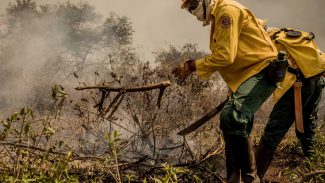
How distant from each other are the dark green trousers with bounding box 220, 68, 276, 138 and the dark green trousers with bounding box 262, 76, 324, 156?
67cm

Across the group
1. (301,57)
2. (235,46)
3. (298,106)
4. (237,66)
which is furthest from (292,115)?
(235,46)

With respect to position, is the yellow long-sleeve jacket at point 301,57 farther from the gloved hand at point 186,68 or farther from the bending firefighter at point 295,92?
the gloved hand at point 186,68

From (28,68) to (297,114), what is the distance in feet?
51.3

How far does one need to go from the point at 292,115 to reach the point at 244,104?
1025 mm

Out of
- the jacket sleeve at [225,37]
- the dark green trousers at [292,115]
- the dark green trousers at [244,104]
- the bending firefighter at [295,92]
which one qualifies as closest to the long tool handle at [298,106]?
the bending firefighter at [295,92]

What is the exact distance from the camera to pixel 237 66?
2982 millimetres

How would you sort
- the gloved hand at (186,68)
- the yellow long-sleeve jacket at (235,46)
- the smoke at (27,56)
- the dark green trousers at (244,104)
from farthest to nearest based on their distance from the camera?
the smoke at (27,56)
the gloved hand at (186,68)
the yellow long-sleeve jacket at (235,46)
the dark green trousers at (244,104)

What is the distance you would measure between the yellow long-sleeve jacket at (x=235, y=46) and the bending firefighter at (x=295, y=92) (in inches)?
18.0

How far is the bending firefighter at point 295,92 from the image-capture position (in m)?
3.41

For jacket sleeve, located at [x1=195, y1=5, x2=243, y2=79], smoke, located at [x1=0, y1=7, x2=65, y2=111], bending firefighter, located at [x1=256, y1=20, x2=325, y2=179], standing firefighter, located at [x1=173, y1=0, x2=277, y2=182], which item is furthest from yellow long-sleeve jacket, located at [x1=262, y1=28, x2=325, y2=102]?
smoke, located at [x1=0, y1=7, x2=65, y2=111]

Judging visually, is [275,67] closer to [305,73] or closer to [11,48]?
[305,73]

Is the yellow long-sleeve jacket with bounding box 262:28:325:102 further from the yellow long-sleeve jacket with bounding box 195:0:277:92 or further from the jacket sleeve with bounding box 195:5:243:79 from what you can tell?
the jacket sleeve with bounding box 195:5:243:79

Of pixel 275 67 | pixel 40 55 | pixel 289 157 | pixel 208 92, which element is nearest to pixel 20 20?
pixel 40 55

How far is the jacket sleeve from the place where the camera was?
279 cm
